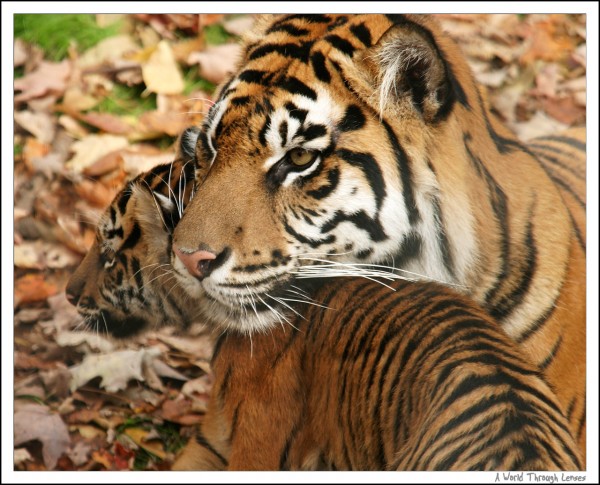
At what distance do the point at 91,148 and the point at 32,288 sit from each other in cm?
40

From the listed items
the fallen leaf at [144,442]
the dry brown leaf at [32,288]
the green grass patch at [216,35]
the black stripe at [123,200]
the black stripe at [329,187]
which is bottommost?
the fallen leaf at [144,442]

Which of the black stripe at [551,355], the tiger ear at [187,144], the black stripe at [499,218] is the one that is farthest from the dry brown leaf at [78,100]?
the black stripe at [551,355]

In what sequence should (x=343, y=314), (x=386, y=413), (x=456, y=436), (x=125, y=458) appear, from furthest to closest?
1. (x=125, y=458)
2. (x=343, y=314)
3. (x=386, y=413)
4. (x=456, y=436)

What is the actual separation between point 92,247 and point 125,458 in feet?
1.81

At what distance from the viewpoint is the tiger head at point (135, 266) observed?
2180mm

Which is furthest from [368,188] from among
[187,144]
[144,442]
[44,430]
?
[44,430]

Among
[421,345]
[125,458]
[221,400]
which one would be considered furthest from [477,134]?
[125,458]

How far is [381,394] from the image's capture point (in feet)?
6.33

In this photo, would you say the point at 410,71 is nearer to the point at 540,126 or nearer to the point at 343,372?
the point at 540,126

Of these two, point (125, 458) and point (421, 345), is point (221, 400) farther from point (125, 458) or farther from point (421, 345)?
point (421, 345)

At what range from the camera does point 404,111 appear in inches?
77.4

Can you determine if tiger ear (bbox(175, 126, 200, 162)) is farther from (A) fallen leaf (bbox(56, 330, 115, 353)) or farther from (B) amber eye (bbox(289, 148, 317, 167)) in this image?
(A) fallen leaf (bbox(56, 330, 115, 353))

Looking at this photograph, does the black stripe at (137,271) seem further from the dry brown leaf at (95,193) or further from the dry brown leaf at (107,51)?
the dry brown leaf at (107,51)

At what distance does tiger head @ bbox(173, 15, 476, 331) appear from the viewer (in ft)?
6.35
